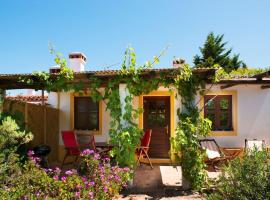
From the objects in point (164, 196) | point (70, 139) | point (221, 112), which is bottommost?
point (164, 196)

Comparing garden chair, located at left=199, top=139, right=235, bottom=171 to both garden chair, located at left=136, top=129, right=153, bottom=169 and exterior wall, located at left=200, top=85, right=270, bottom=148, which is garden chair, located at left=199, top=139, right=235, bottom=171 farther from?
garden chair, located at left=136, top=129, right=153, bottom=169

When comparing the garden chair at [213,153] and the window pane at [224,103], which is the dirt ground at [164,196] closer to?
the garden chair at [213,153]

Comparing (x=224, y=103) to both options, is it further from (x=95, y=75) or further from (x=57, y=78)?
(x=57, y=78)

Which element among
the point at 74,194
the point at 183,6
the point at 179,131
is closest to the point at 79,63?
the point at 183,6

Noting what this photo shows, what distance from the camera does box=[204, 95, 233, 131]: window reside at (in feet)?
37.5

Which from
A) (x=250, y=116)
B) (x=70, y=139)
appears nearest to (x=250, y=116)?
(x=250, y=116)

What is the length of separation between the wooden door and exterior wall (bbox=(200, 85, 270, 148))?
1.77m

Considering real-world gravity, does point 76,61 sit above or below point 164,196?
above

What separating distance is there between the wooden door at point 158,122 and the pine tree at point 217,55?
21141 millimetres

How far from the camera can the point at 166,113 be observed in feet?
39.1

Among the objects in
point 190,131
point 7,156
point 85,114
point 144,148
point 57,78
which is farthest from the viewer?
point 85,114

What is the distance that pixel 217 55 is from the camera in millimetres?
32781

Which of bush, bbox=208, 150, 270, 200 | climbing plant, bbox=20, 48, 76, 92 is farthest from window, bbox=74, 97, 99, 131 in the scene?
bush, bbox=208, 150, 270, 200

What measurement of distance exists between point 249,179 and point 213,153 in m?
5.29
